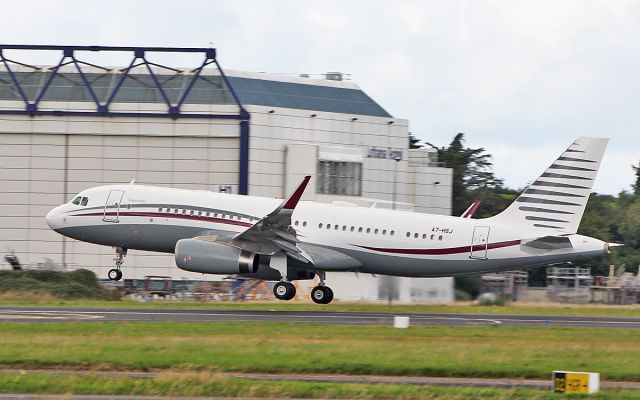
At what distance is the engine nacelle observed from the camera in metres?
41.8

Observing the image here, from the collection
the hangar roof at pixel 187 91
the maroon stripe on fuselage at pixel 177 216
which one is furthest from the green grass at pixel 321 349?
the hangar roof at pixel 187 91

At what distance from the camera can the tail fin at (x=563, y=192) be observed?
43.2 meters

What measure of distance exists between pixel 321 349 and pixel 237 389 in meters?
6.85

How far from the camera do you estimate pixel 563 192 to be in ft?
142

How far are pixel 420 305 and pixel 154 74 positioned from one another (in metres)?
28.8

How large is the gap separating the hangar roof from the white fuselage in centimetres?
2181

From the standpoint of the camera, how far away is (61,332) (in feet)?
97.6

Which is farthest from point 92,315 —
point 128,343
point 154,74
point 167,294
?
point 154,74

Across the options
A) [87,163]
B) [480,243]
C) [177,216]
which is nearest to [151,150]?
[87,163]

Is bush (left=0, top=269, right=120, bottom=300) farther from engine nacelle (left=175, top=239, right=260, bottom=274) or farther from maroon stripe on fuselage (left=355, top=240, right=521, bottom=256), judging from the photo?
maroon stripe on fuselage (left=355, top=240, right=521, bottom=256)

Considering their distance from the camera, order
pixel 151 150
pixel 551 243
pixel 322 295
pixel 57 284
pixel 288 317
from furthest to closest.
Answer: pixel 151 150 → pixel 57 284 → pixel 322 295 → pixel 551 243 → pixel 288 317

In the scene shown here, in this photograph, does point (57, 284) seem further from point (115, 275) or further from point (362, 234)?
point (362, 234)

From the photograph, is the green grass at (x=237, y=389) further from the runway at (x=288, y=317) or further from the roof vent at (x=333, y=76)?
the roof vent at (x=333, y=76)

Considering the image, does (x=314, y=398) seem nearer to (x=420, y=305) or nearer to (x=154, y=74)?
(x=420, y=305)
